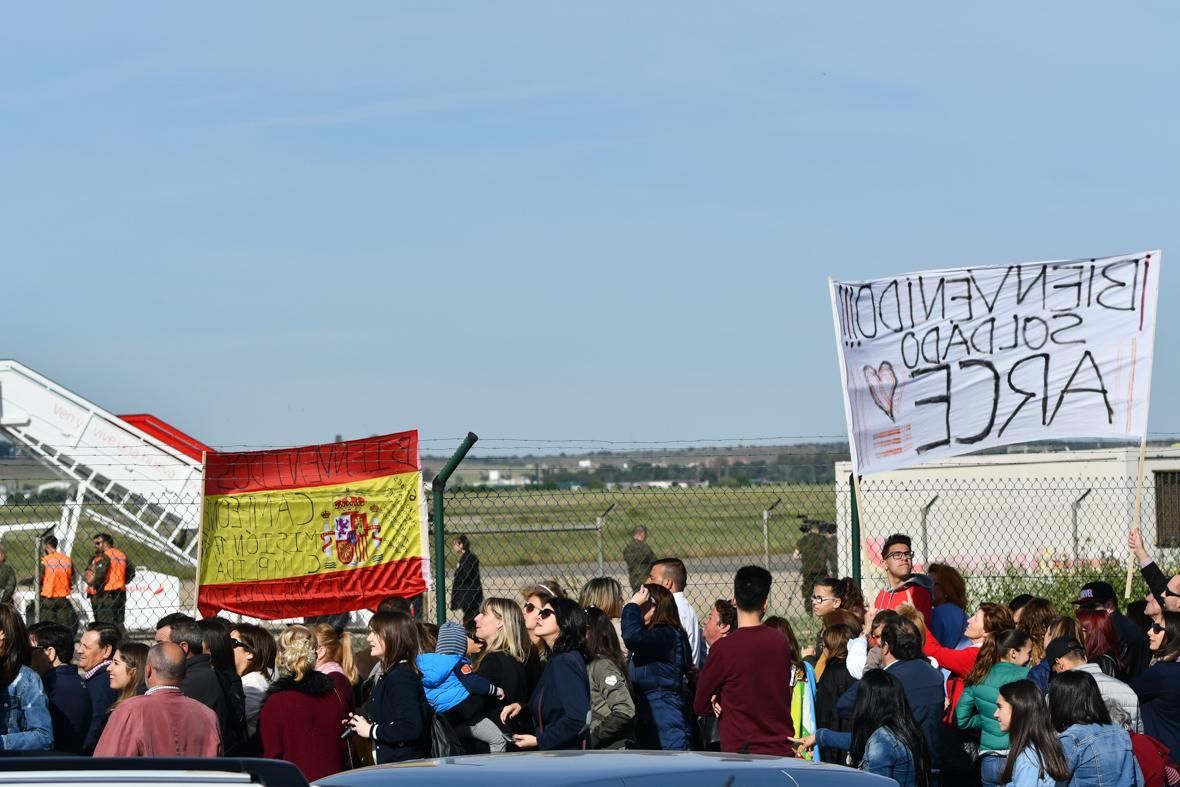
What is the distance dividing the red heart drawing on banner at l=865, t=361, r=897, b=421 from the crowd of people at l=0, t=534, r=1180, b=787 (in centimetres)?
249

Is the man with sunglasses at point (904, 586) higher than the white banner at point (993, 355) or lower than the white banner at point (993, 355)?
lower

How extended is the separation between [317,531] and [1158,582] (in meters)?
5.80

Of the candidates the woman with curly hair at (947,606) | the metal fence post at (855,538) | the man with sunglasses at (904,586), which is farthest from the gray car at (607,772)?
the metal fence post at (855,538)

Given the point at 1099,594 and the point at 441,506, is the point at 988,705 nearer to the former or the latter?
the point at 1099,594

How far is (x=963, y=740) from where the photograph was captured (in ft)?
26.2

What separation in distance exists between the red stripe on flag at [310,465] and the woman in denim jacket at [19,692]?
11.8 ft

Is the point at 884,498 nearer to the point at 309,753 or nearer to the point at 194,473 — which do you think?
the point at 194,473

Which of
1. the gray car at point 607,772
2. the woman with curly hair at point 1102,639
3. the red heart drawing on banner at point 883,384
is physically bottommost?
the gray car at point 607,772

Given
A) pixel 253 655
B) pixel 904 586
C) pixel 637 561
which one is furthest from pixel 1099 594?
pixel 637 561

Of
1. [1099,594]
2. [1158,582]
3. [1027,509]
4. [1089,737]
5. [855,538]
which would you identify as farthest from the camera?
[1027,509]

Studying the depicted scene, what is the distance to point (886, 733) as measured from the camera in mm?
6949

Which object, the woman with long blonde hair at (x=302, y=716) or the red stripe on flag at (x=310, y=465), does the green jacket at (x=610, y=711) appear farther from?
the red stripe on flag at (x=310, y=465)

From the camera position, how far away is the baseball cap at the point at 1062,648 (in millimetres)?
7551

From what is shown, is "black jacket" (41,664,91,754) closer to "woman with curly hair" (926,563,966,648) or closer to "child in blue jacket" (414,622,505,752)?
"child in blue jacket" (414,622,505,752)
